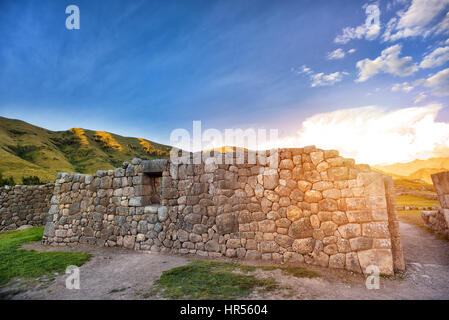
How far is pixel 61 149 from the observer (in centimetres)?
6056

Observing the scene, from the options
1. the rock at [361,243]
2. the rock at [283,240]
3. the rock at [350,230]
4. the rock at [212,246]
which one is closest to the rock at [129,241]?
the rock at [212,246]

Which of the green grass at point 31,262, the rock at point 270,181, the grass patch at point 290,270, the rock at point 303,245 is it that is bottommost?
the green grass at point 31,262

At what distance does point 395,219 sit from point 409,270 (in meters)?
1.28

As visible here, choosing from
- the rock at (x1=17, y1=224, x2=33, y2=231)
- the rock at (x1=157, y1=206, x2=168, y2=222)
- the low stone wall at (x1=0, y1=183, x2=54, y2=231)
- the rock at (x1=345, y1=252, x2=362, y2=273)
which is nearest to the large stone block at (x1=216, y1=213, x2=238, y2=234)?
the rock at (x1=157, y1=206, x2=168, y2=222)

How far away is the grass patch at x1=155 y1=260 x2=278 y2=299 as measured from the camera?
168 inches

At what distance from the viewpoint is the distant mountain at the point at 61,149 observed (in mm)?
38438

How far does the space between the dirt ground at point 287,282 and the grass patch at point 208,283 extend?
28 centimetres

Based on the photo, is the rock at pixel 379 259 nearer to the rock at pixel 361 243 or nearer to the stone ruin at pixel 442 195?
the rock at pixel 361 243

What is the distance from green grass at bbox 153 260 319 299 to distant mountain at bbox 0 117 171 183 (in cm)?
3334

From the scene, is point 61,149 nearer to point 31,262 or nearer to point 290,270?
point 31,262
